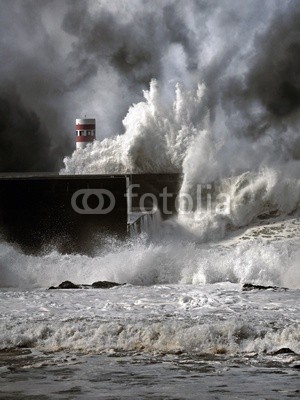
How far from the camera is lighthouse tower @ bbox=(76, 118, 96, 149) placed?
2417 centimetres

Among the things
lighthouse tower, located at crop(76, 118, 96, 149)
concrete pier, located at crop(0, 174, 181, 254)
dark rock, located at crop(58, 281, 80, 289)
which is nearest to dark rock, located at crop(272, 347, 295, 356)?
dark rock, located at crop(58, 281, 80, 289)

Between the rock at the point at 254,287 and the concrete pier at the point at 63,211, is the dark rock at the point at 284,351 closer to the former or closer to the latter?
the rock at the point at 254,287

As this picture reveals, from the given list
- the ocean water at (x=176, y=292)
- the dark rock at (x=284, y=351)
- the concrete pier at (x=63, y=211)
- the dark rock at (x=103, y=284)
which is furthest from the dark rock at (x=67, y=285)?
the dark rock at (x=284, y=351)

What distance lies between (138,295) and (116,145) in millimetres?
9116

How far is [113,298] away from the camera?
14062 mm

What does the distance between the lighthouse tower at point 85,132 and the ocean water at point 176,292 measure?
1.02 feet

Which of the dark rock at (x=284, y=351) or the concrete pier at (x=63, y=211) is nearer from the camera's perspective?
the dark rock at (x=284, y=351)

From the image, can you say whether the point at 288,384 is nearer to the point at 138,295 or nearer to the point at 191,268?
the point at 138,295

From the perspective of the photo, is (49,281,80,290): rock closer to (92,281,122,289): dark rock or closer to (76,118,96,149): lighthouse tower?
(92,281,122,289): dark rock

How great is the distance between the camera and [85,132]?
24.3m

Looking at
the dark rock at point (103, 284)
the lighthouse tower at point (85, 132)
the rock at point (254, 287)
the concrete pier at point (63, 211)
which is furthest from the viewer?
the lighthouse tower at point (85, 132)

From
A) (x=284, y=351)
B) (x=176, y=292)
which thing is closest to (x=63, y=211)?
(x=176, y=292)

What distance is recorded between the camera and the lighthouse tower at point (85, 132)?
24.2 m

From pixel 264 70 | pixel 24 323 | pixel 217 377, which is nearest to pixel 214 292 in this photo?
pixel 24 323
